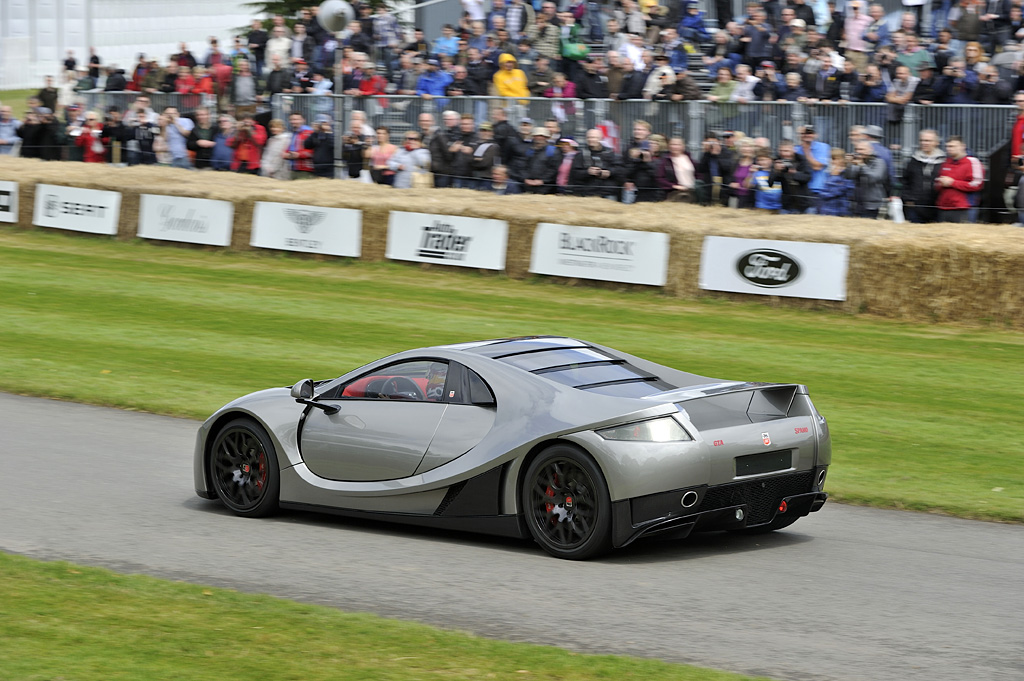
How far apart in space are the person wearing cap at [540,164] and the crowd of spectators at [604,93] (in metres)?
0.03

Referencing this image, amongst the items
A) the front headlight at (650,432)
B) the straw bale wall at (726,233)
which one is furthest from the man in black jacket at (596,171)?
the front headlight at (650,432)

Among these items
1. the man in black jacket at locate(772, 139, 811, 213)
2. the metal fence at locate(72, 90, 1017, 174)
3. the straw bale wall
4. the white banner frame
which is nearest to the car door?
the straw bale wall

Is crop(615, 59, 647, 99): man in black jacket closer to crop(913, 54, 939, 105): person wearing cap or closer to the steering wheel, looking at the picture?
crop(913, 54, 939, 105): person wearing cap

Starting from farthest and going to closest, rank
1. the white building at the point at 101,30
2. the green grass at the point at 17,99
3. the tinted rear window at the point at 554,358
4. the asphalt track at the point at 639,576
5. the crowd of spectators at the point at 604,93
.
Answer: the white building at the point at 101,30
the green grass at the point at 17,99
the crowd of spectators at the point at 604,93
the tinted rear window at the point at 554,358
the asphalt track at the point at 639,576

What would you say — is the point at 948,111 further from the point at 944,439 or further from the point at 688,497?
the point at 688,497

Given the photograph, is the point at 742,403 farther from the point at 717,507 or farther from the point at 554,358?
the point at 554,358

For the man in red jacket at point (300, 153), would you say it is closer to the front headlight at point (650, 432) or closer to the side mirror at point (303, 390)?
the side mirror at point (303, 390)

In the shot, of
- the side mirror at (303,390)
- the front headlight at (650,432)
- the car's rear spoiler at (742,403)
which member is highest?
the car's rear spoiler at (742,403)

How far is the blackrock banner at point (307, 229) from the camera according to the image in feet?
74.3

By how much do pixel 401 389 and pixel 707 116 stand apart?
45.9ft

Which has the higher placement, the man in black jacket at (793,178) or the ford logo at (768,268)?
the man in black jacket at (793,178)

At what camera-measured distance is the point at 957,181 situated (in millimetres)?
18703

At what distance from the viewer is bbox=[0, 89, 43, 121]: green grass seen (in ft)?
154

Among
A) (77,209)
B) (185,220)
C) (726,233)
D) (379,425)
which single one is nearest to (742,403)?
(379,425)
